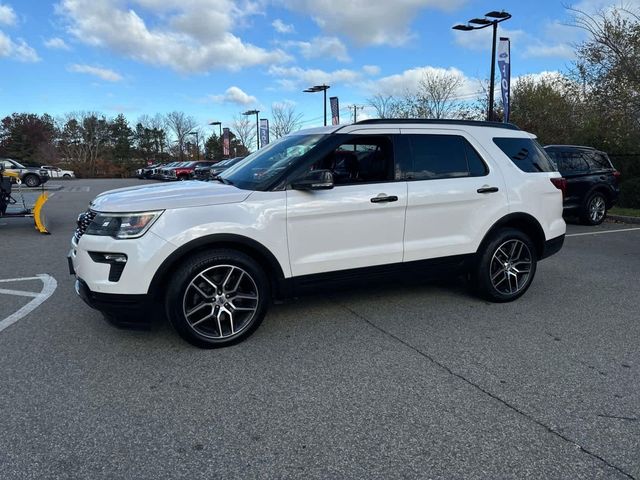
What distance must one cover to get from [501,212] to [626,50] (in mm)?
14486

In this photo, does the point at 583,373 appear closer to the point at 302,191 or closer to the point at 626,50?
the point at 302,191

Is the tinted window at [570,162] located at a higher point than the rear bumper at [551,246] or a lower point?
higher

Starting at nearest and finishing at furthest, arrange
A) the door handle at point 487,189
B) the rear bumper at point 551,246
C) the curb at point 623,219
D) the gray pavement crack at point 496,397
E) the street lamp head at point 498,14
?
the gray pavement crack at point 496,397, the door handle at point 487,189, the rear bumper at point 551,246, the curb at point 623,219, the street lamp head at point 498,14

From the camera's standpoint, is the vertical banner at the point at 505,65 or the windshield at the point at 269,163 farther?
the vertical banner at the point at 505,65

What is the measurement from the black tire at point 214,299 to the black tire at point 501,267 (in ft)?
7.66

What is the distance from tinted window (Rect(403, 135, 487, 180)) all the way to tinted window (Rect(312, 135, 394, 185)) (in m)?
0.24

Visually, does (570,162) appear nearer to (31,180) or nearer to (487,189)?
(487,189)

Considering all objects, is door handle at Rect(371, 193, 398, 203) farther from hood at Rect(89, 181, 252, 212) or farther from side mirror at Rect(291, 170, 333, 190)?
hood at Rect(89, 181, 252, 212)

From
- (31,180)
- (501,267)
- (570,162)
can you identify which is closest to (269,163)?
(501,267)

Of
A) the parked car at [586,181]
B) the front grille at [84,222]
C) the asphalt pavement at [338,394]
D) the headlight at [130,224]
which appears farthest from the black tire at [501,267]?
the parked car at [586,181]

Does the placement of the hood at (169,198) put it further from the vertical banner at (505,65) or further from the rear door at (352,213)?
the vertical banner at (505,65)

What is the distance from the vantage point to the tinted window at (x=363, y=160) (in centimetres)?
449

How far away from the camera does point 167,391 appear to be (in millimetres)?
3297

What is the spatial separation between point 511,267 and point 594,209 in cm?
784
